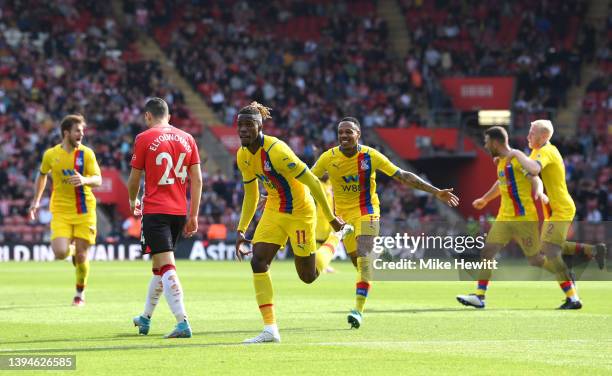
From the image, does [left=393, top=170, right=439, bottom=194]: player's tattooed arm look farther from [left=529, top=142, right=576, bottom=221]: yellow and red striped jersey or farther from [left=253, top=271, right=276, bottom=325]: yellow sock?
[left=529, top=142, right=576, bottom=221]: yellow and red striped jersey

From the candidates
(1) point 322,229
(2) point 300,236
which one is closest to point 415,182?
(2) point 300,236

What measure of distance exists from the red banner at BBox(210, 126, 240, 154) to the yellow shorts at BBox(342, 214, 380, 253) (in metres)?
27.9

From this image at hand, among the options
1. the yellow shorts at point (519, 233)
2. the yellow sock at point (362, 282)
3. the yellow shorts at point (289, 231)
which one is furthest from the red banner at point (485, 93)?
the yellow shorts at point (289, 231)

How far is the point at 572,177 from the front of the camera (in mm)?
41094

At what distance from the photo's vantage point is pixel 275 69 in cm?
4709

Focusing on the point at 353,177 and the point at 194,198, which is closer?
the point at 194,198

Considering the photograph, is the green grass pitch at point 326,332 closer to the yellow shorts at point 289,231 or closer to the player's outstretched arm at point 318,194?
the yellow shorts at point 289,231

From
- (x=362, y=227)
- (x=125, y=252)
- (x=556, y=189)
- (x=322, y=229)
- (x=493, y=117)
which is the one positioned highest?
(x=556, y=189)

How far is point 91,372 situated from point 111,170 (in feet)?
103

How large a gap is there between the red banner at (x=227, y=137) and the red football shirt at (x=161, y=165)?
29.9m

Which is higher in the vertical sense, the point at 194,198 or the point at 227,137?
the point at 194,198

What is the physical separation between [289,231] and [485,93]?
33.8 m

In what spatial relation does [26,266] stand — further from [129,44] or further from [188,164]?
[188,164]

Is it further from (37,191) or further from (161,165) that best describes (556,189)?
(37,191)
